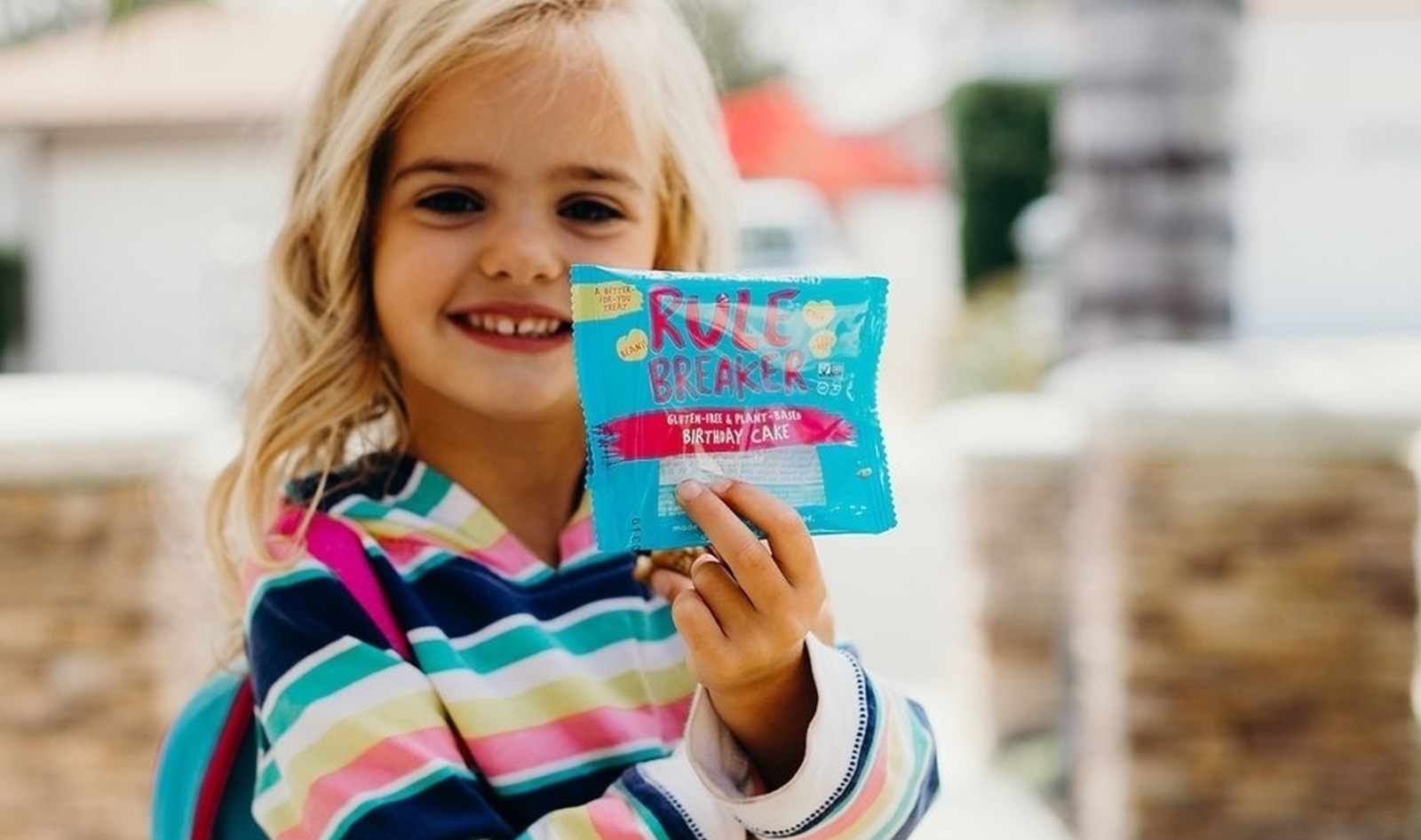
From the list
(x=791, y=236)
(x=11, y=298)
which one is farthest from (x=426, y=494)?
(x=791, y=236)

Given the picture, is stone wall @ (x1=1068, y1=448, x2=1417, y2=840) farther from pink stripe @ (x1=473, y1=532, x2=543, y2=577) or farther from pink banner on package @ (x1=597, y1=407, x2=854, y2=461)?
pink banner on package @ (x1=597, y1=407, x2=854, y2=461)

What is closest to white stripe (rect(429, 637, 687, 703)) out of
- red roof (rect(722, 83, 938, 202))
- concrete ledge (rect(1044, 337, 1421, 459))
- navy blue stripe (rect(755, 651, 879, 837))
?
navy blue stripe (rect(755, 651, 879, 837))

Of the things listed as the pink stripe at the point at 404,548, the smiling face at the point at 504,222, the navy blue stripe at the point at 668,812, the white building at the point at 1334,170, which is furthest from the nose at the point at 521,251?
the white building at the point at 1334,170

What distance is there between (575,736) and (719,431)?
335 mm

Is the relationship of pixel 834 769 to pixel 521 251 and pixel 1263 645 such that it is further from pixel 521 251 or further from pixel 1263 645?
pixel 1263 645

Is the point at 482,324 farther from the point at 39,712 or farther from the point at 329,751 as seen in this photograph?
the point at 39,712

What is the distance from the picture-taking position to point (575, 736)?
154 centimetres

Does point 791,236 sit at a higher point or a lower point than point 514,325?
higher

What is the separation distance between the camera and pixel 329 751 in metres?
1.46

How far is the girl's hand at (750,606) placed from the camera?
4.46 ft

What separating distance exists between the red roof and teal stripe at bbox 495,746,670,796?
53.6ft

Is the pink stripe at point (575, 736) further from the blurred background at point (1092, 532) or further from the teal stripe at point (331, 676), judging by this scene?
the blurred background at point (1092, 532)

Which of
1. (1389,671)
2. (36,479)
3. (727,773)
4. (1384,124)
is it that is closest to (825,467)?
(727,773)

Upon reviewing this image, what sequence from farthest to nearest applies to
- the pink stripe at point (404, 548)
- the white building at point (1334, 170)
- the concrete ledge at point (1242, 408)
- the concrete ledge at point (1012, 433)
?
1. the white building at point (1334, 170)
2. the concrete ledge at point (1012, 433)
3. the concrete ledge at point (1242, 408)
4. the pink stripe at point (404, 548)
